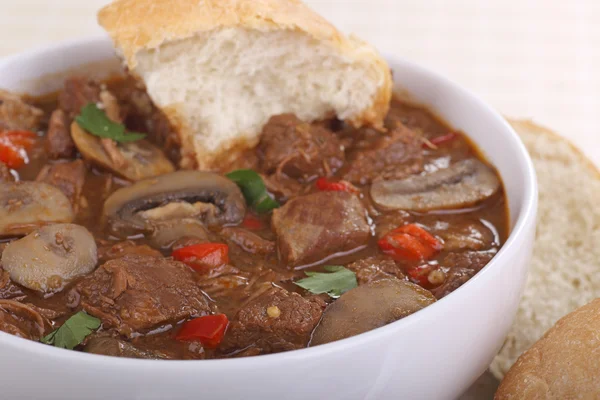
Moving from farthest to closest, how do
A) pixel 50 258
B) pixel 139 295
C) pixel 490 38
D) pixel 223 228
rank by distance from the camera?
1. pixel 490 38
2. pixel 223 228
3. pixel 50 258
4. pixel 139 295

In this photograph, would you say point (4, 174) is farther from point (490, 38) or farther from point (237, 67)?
point (490, 38)

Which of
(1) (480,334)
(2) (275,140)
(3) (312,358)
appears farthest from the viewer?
(2) (275,140)

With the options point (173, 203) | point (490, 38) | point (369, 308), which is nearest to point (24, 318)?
point (173, 203)

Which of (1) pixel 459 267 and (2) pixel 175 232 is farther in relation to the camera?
(2) pixel 175 232

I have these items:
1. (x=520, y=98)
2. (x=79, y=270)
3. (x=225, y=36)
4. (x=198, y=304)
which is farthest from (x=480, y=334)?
(x=520, y=98)

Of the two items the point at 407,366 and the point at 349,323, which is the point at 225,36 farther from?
the point at 407,366

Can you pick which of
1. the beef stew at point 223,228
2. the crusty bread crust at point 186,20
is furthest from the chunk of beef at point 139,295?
the crusty bread crust at point 186,20
